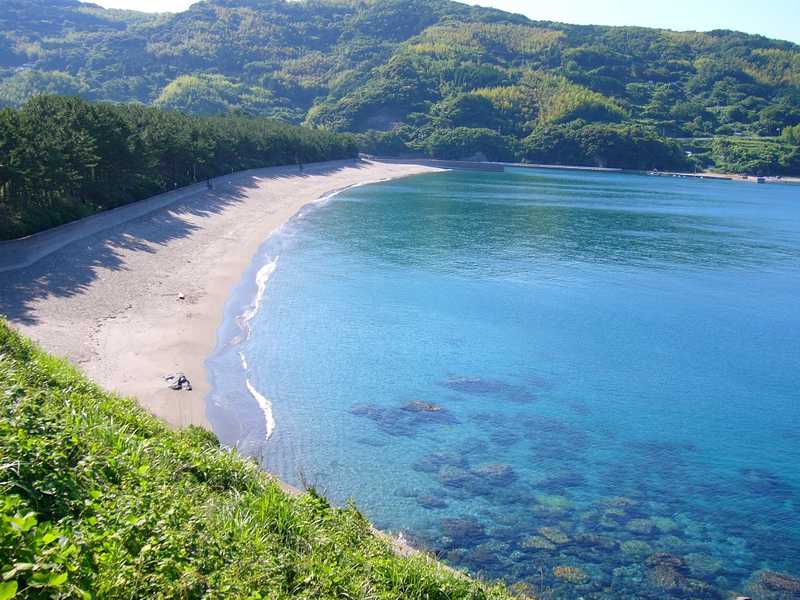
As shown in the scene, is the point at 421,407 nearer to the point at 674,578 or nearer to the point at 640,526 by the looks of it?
the point at 640,526

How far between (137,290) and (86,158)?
15656mm

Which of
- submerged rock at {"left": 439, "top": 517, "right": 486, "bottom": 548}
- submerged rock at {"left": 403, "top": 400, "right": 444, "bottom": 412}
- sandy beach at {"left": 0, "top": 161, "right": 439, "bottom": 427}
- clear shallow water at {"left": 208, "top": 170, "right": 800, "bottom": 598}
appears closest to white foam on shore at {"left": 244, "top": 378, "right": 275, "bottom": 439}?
clear shallow water at {"left": 208, "top": 170, "right": 800, "bottom": 598}

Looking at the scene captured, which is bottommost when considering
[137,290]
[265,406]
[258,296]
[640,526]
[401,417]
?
[640,526]

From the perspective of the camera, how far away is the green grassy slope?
7.67m

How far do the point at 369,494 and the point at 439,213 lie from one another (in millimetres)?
75801

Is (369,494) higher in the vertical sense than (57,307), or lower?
lower

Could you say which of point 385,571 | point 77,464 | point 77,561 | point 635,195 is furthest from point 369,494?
point 635,195

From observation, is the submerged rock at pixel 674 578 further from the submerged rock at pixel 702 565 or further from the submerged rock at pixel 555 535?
the submerged rock at pixel 555 535

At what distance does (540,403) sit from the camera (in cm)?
3139

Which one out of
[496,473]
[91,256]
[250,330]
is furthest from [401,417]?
[91,256]

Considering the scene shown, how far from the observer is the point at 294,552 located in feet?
37.5

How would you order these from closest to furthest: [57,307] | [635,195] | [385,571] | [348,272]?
[385,571] → [57,307] → [348,272] → [635,195]

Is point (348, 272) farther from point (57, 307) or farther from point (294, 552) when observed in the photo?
point (294, 552)

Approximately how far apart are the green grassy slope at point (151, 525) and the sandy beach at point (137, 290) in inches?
447
